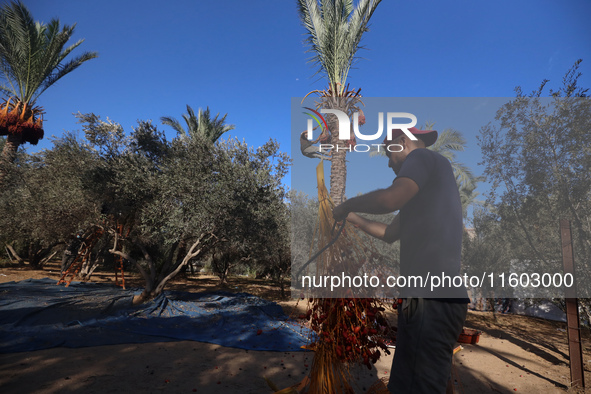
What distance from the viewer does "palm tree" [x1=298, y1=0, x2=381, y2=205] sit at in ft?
10.6

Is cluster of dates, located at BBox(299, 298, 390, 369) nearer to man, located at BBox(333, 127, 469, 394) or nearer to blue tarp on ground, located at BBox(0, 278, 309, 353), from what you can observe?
man, located at BBox(333, 127, 469, 394)

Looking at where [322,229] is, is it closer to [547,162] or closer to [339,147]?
[339,147]

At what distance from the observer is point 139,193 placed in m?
11.8

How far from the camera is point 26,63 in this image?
→ 1453 centimetres

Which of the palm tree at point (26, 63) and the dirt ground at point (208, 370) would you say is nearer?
the dirt ground at point (208, 370)

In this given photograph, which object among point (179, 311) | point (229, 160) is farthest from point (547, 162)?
point (179, 311)

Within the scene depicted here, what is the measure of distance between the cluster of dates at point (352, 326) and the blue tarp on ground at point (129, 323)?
13.3 feet

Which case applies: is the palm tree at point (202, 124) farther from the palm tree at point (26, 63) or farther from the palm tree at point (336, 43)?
the palm tree at point (336, 43)

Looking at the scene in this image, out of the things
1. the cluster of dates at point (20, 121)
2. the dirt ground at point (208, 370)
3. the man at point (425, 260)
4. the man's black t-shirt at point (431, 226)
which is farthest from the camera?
the cluster of dates at point (20, 121)

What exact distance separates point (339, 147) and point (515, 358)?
9737mm

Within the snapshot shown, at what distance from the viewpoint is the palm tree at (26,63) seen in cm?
1371

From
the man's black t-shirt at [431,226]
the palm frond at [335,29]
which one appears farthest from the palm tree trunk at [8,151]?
the man's black t-shirt at [431,226]

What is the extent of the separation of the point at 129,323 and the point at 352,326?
31.1 feet

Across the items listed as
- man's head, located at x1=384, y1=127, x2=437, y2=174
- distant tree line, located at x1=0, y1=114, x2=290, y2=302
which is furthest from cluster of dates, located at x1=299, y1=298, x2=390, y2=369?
distant tree line, located at x1=0, y1=114, x2=290, y2=302
